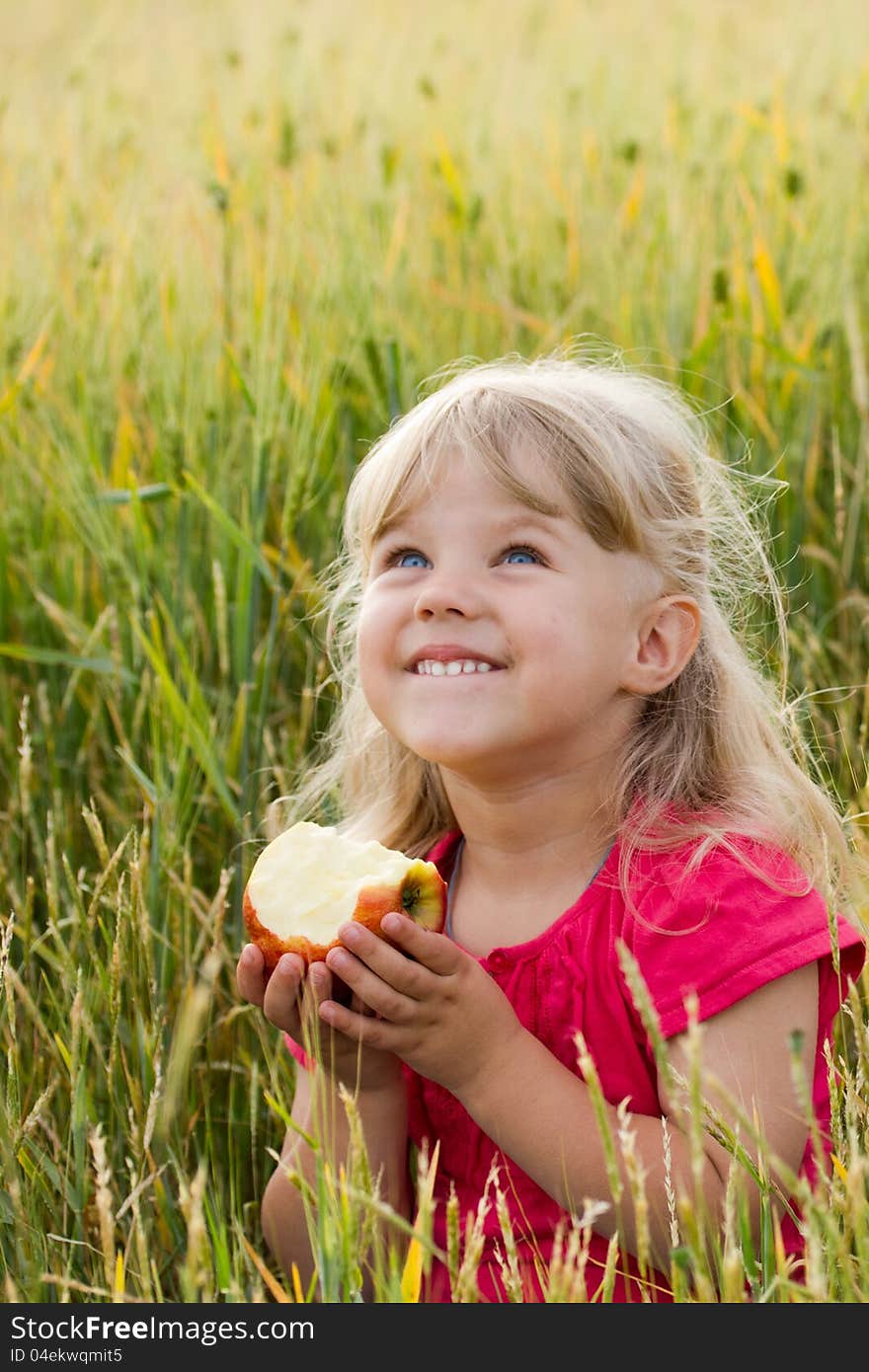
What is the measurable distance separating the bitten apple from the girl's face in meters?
0.11

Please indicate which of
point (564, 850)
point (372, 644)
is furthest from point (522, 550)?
point (564, 850)

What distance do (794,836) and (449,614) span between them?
424 mm

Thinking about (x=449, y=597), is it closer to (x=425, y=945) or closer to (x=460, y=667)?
(x=460, y=667)

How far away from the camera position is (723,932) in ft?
4.63

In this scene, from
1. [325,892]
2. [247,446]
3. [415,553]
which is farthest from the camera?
[247,446]

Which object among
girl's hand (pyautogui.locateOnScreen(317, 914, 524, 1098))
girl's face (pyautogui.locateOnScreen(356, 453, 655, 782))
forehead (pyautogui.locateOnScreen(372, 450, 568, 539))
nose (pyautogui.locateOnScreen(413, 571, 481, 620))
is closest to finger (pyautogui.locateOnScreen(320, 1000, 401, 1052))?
girl's hand (pyautogui.locateOnScreen(317, 914, 524, 1098))

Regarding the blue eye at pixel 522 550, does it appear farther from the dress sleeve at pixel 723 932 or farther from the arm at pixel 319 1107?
the arm at pixel 319 1107

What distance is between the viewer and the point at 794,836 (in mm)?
1542

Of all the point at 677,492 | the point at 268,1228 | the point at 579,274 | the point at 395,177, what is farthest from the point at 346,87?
the point at 268,1228

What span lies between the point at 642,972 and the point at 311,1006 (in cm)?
31

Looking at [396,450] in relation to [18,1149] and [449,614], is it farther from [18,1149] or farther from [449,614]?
[18,1149]

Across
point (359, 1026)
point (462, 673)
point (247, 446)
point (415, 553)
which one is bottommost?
point (359, 1026)

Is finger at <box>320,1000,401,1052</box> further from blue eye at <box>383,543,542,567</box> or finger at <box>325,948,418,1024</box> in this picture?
blue eye at <box>383,543,542,567</box>

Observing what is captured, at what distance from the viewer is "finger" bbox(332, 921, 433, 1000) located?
129 cm
